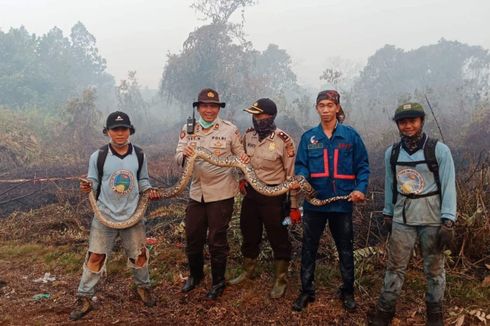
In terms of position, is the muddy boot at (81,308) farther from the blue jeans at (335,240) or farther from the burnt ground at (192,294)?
the blue jeans at (335,240)

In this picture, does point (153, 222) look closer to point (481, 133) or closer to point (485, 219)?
point (485, 219)

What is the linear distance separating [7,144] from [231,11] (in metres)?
20.3

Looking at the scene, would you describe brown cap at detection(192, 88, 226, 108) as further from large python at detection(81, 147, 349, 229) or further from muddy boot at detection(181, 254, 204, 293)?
muddy boot at detection(181, 254, 204, 293)

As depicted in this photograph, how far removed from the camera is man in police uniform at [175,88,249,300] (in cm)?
440

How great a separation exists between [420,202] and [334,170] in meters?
0.89

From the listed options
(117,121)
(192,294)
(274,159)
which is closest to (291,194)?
(274,159)

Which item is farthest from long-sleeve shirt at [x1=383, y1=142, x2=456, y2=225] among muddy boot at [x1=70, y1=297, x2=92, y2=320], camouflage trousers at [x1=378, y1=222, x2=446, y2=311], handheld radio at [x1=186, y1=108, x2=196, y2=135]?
muddy boot at [x1=70, y1=297, x2=92, y2=320]

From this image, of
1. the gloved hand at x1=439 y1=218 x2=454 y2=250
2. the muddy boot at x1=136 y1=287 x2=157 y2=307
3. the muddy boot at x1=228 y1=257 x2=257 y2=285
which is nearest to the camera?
the gloved hand at x1=439 y1=218 x2=454 y2=250

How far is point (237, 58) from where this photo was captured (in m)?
29.3

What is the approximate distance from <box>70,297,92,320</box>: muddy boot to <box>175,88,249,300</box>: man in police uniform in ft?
4.43

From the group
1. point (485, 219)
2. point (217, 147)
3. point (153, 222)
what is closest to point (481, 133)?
point (485, 219)

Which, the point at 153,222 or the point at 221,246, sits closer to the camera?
the point at 221,246

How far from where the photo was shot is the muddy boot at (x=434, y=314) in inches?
147

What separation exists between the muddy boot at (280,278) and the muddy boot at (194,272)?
97 cm
